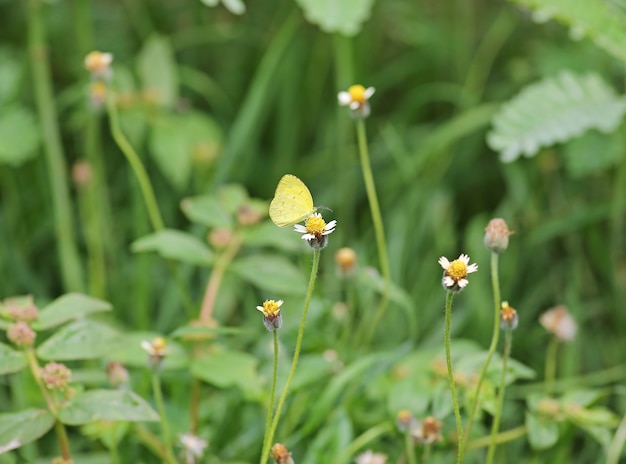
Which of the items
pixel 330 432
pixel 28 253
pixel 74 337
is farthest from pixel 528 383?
pixel 28 253

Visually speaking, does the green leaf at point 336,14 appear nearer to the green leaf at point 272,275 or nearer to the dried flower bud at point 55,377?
the green leaf at point 272,275

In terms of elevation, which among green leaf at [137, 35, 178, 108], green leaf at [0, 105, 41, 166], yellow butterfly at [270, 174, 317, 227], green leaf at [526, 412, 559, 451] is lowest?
green leaf at [526, 412, 559, 451]

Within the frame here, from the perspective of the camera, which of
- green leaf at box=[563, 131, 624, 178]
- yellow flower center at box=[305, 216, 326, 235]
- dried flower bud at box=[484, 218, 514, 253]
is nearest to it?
yellow flower center at box=[305, 216, 326, 235]

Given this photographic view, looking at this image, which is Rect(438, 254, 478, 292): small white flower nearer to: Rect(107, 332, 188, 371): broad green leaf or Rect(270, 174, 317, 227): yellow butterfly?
Rect(270, 174, 317, 227): yellow butterfly

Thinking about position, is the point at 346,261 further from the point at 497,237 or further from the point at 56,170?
the point at 56,170

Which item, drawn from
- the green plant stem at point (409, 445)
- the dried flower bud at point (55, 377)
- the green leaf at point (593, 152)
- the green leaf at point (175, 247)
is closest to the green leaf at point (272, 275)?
the green leaf at point (175, 247)

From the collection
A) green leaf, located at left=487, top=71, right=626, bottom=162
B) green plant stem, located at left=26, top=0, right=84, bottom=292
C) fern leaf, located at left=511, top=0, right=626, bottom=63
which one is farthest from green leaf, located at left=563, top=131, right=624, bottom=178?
green plant stem, located at left=26, top=0, right=84, bottom=292

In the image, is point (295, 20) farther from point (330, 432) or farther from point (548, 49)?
point (330, 432)
